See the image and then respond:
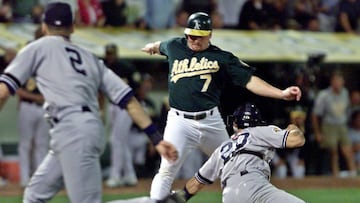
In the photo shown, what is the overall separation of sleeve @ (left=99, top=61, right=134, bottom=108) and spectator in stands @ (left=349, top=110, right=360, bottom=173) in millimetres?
11525

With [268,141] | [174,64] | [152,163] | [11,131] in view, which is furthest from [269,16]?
[268,141]

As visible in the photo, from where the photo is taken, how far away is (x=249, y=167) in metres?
8.38

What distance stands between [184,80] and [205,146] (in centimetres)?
65

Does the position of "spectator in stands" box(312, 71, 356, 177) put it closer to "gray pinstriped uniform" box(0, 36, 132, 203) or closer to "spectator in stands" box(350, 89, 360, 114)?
"spectator in stands" box(350, 89, 360, 114)

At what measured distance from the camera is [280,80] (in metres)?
17.8

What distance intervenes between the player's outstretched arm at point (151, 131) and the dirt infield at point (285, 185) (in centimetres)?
639

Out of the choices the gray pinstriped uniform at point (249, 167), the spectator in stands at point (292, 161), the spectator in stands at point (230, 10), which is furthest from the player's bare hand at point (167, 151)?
the spectator in stands at point (230, 10)

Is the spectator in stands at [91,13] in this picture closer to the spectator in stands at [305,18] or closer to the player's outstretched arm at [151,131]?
the spectator in stands at [305,18]

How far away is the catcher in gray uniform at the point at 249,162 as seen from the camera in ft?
27.0

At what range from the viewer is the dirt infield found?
1385cm

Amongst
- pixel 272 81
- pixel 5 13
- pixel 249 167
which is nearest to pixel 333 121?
pixel 272 81

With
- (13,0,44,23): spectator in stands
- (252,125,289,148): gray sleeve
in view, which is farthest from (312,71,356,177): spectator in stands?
(252,125,289,148): gray sleeve

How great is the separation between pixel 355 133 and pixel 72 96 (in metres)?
12.0

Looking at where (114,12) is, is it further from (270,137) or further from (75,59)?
(75,59)
